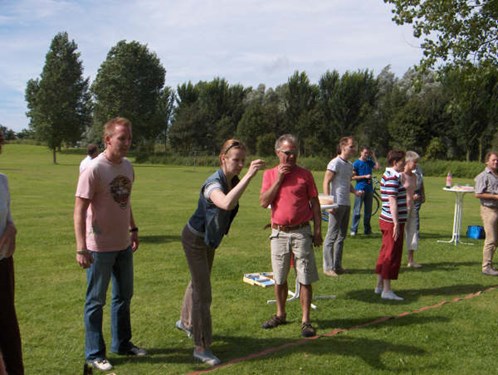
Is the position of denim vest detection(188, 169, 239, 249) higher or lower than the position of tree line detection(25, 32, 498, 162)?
lower

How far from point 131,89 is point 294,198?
2303 inches

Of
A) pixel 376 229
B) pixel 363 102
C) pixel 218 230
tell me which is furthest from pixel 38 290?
pixel 363 102

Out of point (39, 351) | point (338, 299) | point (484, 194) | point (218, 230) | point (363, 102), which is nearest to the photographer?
point (218, 230)

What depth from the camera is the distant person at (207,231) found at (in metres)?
4.09

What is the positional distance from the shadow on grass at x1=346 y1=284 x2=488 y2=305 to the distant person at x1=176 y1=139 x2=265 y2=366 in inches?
108

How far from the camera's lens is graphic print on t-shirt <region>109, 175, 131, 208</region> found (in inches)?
163

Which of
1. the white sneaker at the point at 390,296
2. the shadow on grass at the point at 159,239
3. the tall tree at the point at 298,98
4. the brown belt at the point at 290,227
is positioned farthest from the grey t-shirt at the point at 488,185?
the tall tree at the point at 298,98

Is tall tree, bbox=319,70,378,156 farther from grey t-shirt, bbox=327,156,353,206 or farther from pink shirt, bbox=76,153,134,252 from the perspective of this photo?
pink shirt, bbox=76,153,134,252

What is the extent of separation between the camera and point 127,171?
4328mm

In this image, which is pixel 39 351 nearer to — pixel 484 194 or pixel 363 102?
pixel 484 194

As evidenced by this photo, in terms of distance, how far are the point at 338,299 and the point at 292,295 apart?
0.60 meters

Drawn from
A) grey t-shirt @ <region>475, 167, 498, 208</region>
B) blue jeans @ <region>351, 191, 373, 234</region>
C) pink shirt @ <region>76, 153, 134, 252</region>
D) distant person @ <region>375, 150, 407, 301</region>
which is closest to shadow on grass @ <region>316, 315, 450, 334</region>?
distant person @ <region>375, 150, 407, 301</region>

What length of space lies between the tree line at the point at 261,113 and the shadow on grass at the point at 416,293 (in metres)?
45.4

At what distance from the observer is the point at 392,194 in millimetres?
6469
